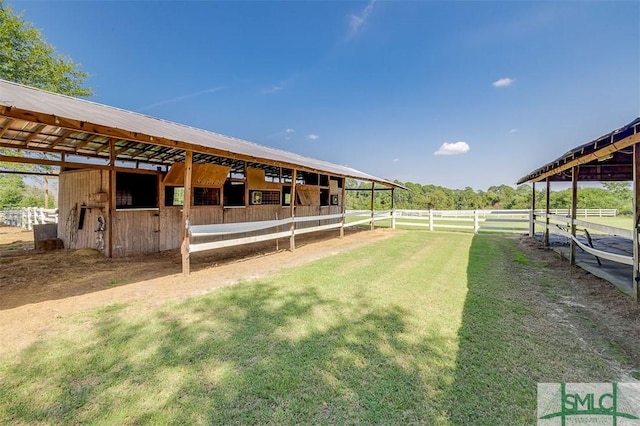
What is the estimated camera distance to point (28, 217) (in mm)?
14992

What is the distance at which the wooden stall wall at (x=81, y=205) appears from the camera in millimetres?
7453

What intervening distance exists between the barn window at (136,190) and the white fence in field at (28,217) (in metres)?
6.64

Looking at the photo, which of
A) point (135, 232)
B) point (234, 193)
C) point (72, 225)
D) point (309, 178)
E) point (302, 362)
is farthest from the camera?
point (309, 178)

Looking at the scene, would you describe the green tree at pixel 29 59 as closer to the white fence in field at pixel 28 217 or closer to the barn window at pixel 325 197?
the white fence in field at pixel 28 217

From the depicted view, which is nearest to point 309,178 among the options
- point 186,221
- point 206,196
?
point 206,196

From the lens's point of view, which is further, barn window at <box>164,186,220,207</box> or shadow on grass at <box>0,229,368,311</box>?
barn window at <box>164,186,220,207</box>

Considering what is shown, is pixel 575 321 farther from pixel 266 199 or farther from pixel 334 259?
pixel 266 199

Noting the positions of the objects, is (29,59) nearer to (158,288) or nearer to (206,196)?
(206,196)

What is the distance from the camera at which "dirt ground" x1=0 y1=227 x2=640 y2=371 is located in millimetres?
3266

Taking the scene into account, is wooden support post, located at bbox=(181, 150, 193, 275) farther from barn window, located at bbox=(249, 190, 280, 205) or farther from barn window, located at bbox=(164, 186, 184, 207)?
barn window, located at bbox=(249, 190, 280, 205)

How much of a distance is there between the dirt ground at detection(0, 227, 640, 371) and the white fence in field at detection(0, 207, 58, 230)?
7761mm

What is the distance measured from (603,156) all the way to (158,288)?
27.4 feet

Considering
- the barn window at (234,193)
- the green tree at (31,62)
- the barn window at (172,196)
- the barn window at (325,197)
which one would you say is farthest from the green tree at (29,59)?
the barn window at (325,197)

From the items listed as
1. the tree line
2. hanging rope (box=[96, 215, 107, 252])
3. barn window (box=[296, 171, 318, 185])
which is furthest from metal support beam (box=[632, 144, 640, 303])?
the tree line
